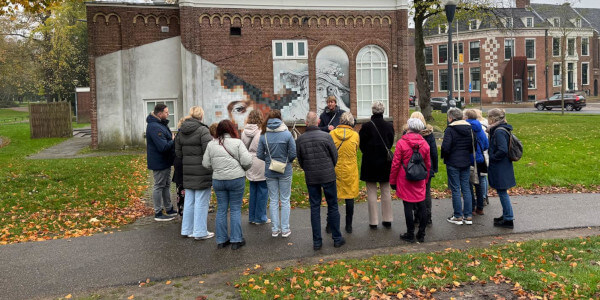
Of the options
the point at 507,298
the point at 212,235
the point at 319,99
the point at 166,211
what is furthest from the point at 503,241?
the point at 319,99

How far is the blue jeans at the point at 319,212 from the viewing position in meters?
7.02

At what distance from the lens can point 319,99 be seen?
19188 millimetres

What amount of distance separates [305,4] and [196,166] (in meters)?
13.0

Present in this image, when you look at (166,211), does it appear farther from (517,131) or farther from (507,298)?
(517,131)

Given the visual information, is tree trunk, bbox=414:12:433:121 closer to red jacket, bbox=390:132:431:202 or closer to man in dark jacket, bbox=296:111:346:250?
red jacket, bbox=390:132:431:202

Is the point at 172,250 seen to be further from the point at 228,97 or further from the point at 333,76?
the point at 333,76

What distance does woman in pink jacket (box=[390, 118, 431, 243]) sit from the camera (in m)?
7.23

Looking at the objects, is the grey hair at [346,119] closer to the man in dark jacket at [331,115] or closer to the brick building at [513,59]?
the man in dark jacket at [331,115]

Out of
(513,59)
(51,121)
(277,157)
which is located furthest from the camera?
(513,59)

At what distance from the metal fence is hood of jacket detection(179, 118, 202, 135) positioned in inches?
907

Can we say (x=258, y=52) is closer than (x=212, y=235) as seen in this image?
No

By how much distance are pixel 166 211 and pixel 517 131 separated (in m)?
18.6

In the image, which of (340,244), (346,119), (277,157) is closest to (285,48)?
(346,119)

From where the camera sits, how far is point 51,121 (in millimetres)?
27875
